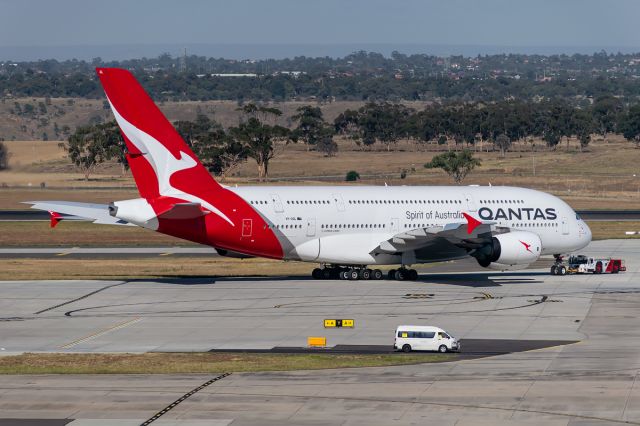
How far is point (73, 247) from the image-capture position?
89062 millimetres

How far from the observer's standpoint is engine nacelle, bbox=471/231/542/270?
65.9m

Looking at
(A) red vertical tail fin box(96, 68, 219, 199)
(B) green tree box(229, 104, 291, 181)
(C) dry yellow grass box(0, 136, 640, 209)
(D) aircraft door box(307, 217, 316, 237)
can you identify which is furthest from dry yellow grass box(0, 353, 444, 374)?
(B) green tree box(229, 104, 291, 181)

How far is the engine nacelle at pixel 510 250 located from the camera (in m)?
65.9

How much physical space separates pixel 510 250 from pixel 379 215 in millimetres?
7705

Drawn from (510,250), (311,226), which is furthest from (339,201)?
(510,250)

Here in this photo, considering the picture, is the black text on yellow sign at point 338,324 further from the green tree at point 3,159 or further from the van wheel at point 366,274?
the green tree at point 3,159

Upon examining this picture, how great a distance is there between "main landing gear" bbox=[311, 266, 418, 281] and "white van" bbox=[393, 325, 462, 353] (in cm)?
2143

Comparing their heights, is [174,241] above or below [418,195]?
below

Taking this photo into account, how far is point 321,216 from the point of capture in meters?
66.7

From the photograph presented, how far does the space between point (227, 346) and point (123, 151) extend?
119909 millimetres

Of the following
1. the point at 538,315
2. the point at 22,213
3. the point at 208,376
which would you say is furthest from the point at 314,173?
the point at 208,376

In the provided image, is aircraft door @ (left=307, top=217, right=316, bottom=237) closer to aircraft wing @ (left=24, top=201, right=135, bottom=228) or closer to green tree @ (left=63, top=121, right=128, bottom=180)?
aircraft wing @ (left=24, top=201, right=135, bottom=228)

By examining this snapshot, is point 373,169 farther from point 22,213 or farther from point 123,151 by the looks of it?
point 22,213

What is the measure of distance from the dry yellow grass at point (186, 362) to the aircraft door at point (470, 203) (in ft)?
80.6
